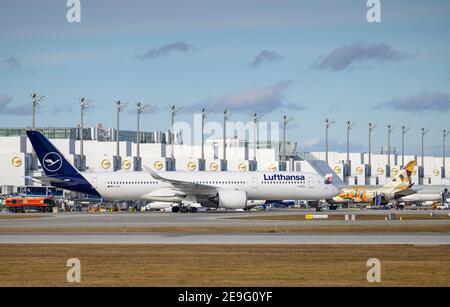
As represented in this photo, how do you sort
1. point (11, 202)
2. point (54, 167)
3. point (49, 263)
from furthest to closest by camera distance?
point (11, 202) < point (54, 167) < point (49, 263)

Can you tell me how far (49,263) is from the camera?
122ft

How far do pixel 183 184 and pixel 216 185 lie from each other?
5635 millimetres

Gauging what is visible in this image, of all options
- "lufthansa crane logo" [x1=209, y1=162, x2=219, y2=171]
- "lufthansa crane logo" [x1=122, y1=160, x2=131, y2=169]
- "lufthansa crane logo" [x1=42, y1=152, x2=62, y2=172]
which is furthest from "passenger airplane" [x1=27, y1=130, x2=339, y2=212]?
"lufthansa crane logo" [x1=209, y1=162, x2=219, y2=171]

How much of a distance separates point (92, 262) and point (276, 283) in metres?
10.9

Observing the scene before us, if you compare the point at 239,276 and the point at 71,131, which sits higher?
the point at 71,131

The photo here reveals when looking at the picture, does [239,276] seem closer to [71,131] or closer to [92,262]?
[92,262]

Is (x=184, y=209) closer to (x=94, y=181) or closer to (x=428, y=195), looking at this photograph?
(x=94, y=181)

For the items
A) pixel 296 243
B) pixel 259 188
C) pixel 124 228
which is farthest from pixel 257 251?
pixel 259 188

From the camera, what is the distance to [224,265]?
3600 centimetres

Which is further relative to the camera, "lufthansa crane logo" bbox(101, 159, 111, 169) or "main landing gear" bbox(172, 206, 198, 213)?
"lufthansa crane logo" bbox(101, 159, 111, 169)

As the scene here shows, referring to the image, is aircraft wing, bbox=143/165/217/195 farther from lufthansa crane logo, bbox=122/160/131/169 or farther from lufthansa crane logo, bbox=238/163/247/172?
lufthansa crane logo, bbox=238/163/247/172

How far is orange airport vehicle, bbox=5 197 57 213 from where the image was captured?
368 feet

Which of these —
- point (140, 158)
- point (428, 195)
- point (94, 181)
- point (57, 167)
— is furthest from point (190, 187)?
point (428, 195)

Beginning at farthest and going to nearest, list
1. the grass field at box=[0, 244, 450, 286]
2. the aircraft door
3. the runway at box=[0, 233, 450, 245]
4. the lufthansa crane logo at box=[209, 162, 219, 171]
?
the lufthansa crane logo at box=[209, 162, 219, 171] < the aircraft door < the runway at box=[0, 233, 450, 245] < the grass field at box=[0, 244, 450, 286]
